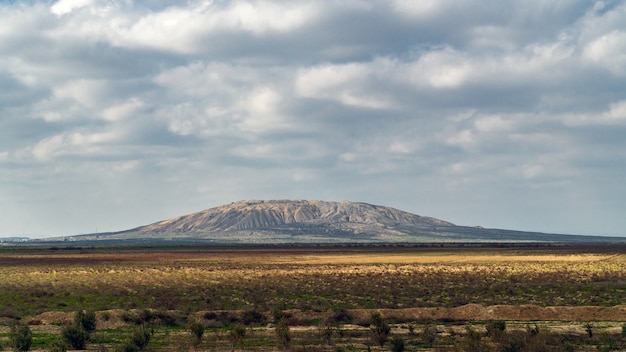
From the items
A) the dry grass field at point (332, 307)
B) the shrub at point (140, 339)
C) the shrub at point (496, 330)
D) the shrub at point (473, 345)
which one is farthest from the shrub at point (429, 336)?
the shrub at point (140, 339)

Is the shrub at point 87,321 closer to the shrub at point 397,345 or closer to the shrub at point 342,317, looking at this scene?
the shrub at point 342,317

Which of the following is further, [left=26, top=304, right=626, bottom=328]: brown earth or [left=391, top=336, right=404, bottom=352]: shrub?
[left=26, top=304, right=626, bottom=328]: brown earth

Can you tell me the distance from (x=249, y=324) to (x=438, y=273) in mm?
33692

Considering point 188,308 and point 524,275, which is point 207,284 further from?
point 524,275

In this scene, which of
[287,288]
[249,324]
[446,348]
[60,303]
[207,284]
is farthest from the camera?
[207,284]

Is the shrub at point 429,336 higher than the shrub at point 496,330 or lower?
lower

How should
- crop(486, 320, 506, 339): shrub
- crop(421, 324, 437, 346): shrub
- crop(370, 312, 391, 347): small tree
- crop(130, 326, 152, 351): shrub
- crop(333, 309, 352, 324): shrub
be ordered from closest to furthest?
crop(130, 326, 152, 351): shrub < crop(486, 320, 506, 339): shrub < crop(370, 312, 391, 347): small tree < crop(421, 324, 437, 346): shrub < crop(333, 309, 352, 324): shrub

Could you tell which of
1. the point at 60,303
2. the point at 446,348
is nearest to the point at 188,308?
Result: the point at 60,303

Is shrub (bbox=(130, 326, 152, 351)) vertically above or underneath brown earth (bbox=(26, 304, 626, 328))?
above

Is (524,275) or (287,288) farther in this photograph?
(524,275)

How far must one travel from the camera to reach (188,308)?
37.7 m

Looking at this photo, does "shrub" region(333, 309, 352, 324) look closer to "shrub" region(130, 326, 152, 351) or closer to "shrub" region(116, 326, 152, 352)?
"shrub" region(116, 326, 152, 352)

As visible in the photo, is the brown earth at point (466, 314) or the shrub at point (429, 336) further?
the brown earth at point (466, 314)

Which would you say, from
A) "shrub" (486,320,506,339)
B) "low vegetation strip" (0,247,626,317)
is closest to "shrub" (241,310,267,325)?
"low vegetation strip" (0,247,626,317)
